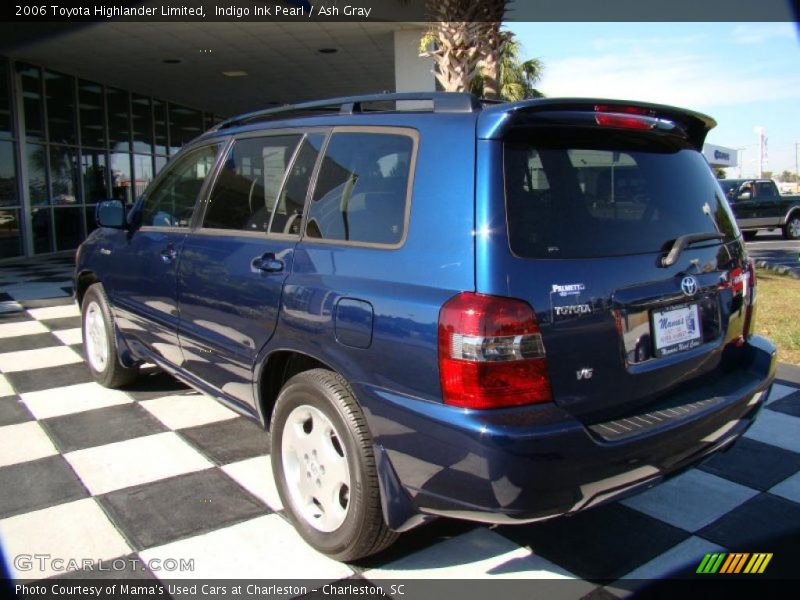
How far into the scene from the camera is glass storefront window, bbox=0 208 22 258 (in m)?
12.3

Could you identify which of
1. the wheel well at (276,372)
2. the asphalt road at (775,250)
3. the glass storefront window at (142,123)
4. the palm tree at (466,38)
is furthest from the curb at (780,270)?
the glass storefront window at (142,123)

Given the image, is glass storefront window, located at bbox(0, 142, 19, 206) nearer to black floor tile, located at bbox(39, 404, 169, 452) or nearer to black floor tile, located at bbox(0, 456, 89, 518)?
black floor tile, located at bbox(39, 404, 169, 452)

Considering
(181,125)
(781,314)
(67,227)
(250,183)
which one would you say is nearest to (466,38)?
(781,314)

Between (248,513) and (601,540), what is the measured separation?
5.07 feet

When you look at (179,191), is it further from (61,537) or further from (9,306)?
(9,306)

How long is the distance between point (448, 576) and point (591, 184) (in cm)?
156

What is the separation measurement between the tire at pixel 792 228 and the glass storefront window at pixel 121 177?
59.1 feet

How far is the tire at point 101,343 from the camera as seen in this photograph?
4398mm

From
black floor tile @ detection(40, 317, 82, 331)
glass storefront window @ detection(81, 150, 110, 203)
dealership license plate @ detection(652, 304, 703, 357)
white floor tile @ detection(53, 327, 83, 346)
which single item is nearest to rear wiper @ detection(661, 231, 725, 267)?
dealership license plate @ detection(652, 304, 703, 357)

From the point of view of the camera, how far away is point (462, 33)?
8406 millimetres

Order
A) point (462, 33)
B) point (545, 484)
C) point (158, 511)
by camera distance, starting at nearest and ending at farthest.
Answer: point (545, 484) < point (158, 511) < point (462, 33)

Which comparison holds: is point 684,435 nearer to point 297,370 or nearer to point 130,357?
point 297,370

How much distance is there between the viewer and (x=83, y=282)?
482 centimetres

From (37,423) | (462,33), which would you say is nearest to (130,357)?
(37,423)
